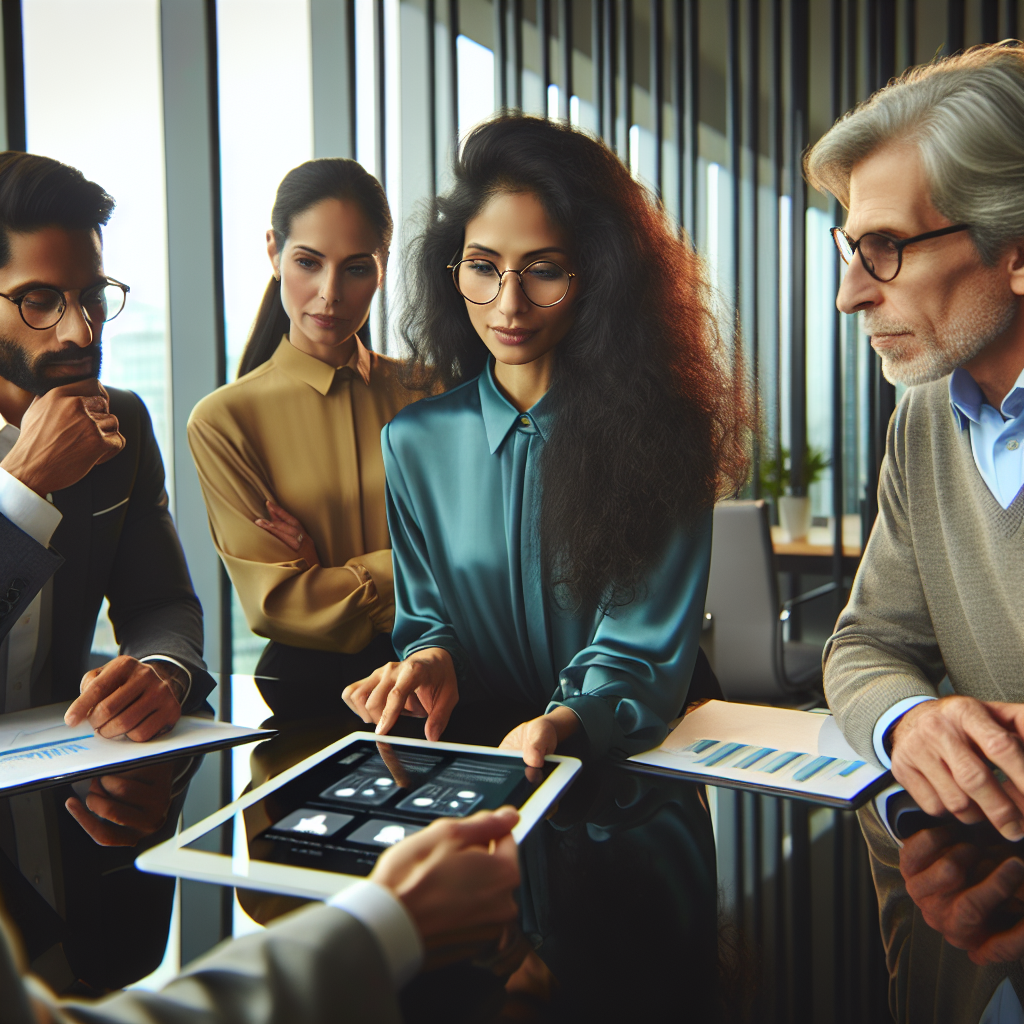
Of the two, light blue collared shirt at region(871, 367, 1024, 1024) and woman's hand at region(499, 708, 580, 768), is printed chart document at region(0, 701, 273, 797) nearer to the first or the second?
woman's hand at region(499, 708, 580, 768)

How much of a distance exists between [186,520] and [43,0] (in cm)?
145

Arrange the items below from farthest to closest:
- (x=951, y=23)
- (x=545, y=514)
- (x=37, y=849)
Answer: (x=951, y=23) < (x=545, y=514) < (x=37, y=849)

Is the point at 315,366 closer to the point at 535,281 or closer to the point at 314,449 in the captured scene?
the point at 314,449

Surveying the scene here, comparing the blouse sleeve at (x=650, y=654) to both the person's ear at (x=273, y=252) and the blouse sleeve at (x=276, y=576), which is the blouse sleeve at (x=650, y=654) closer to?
the blouse sleeve at (x=276, y=576)

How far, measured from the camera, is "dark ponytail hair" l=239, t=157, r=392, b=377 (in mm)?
1756

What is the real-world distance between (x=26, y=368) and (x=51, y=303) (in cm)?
13

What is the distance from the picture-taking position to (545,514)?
147cm

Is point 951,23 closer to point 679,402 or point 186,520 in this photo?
point 679,402

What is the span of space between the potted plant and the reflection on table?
3.35 meters

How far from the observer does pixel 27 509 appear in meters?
1.42

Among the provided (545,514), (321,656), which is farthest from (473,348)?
(321,656)

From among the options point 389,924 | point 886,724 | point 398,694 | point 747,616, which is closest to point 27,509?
point 398,694

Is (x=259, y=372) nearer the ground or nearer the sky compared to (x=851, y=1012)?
nearer the sky

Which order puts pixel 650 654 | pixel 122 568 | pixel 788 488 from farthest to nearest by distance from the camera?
pixel 788 488, pixel 122 568, pixel 650 654
